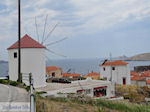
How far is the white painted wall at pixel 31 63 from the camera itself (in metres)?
19.6

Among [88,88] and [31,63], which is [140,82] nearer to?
[88,88]

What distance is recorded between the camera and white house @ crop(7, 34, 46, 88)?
19.6 m

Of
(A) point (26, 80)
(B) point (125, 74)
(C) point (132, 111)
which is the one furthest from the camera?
(B) point (125, 74)

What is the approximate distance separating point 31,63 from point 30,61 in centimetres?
22

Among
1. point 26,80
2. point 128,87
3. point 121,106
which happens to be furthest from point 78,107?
point 128,87

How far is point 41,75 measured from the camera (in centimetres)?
2039

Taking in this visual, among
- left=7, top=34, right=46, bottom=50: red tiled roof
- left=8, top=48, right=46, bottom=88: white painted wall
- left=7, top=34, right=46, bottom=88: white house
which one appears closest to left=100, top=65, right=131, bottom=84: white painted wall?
left=7, top=34, right=46, bottom=88: white house

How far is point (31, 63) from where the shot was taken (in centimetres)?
1970

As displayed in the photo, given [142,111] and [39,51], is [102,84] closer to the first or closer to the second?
[39,51]

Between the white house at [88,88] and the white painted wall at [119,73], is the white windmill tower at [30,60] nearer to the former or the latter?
the white house at [88,88]

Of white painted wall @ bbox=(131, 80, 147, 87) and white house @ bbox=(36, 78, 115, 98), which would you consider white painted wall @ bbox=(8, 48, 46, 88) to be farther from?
white painted wall @ bbox=(131, 80, 147, 87)

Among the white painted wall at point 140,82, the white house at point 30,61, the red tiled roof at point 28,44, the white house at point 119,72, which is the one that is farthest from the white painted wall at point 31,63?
the white painted wall at point 140,82

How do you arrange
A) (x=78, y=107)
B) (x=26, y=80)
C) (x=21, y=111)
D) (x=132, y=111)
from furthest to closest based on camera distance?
(x=26, y=80), (x=78, y=107), (x=132, y=111), (x=21, y=111)

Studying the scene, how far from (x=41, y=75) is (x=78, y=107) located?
11.9 meters
